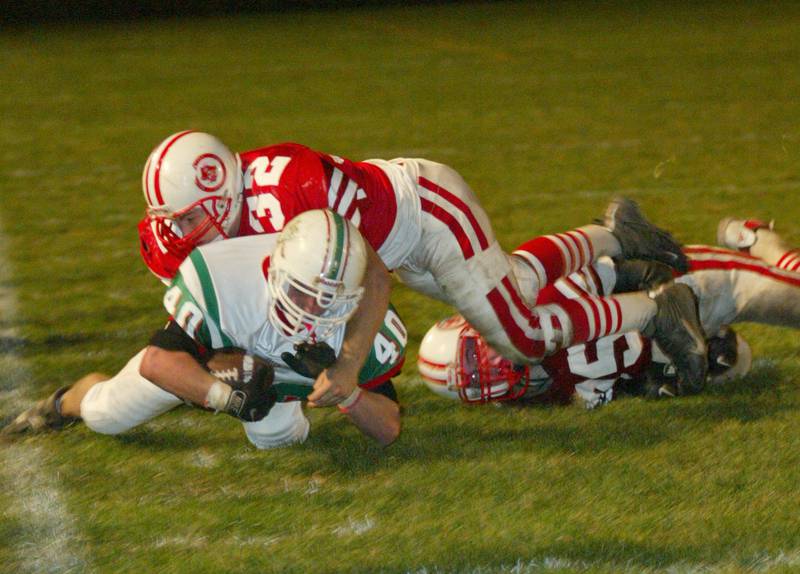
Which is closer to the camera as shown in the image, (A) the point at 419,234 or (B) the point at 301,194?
(B) the point at 301,194

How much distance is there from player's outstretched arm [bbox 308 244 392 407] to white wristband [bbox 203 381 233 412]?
0.74 feet

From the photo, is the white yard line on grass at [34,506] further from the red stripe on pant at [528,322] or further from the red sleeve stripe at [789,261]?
the red sleeve stripe at [789,261]

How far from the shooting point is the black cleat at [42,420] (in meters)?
3.79

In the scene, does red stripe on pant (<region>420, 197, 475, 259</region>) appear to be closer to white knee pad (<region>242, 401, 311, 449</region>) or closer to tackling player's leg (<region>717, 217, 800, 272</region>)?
white knee pad (<region>242, 401, 311, 449</region>)

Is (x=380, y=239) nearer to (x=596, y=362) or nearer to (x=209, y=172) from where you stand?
(x=209, y=172)

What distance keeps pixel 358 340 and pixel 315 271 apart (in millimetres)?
317

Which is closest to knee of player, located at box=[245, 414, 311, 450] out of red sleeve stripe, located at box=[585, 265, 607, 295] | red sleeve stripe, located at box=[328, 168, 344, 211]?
red sleeve stripe, located at box=[328, 168, 344, 211]

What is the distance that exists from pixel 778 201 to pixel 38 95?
6.29 meters

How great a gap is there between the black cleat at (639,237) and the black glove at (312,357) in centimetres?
141

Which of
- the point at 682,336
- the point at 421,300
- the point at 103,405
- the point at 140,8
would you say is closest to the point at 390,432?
the point at 103,405

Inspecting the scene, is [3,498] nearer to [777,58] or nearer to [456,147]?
[456,147]

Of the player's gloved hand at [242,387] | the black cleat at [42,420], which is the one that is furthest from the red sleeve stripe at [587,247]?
the black cleat at [42,420]

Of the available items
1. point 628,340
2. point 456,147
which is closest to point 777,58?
point 456,147

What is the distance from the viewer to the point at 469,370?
3799 millimetres
